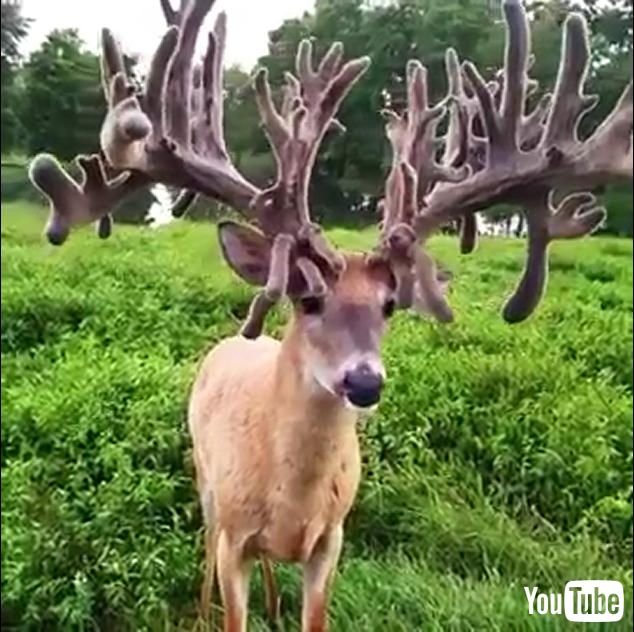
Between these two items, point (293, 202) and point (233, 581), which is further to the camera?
point (233, 581)

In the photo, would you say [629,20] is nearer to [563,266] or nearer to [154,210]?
[563,266]

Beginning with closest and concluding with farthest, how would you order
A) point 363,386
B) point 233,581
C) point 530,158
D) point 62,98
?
1. point 363,386
2. point 530,158
3. point 233,581
4. point 62,98

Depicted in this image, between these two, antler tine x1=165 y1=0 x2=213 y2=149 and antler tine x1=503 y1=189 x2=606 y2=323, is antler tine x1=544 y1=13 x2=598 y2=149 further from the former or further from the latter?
antler tine x1=165 y1=0 x2=213 y2=149

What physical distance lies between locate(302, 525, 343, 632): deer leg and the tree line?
0.37m

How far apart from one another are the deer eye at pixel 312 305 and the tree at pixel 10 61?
20.7 inches

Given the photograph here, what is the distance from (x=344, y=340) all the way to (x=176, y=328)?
424mm

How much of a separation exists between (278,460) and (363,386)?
21 cm

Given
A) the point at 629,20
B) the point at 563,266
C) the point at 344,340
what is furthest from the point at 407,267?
the point at 629,20

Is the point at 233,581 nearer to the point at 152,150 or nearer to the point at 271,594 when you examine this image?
the point at 271,594

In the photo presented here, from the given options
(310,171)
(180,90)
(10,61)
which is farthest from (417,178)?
(10,61)

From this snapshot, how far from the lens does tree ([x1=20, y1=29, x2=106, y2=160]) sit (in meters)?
2.29

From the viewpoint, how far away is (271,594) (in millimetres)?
2236
